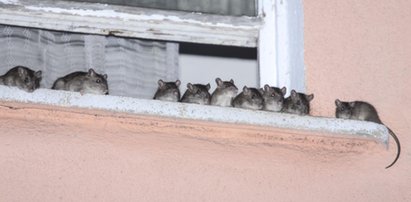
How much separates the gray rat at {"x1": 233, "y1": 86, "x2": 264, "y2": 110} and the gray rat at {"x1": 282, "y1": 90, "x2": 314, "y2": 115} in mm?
174

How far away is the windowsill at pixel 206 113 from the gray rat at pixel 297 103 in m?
0.16

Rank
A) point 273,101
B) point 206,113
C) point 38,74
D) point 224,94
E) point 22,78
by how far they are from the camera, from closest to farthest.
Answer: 1. point 206,113
2. point 22,78
3. point 38,74
4. point 273,101
5. point 224,94

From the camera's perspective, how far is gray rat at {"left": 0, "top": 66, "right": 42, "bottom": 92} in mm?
4285

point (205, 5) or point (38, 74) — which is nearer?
point (38, 74)

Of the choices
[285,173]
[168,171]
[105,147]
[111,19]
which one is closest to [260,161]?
[285,173]

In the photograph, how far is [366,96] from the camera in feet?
15.7

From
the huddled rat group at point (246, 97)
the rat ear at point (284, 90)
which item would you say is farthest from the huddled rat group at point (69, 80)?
the rat ear at point (284, 90)

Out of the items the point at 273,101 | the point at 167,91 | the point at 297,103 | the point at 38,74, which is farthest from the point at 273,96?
the point at 38,74

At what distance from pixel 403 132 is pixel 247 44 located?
37.2 inches

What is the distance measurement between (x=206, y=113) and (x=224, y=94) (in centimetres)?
110

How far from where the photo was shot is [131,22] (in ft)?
15.8

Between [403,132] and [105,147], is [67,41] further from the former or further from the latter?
[403,132]

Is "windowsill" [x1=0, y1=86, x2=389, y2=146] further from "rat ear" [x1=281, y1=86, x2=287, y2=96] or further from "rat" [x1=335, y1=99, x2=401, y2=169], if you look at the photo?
"rat ear" [x1=281, y1=86, x2=287, y2=96]

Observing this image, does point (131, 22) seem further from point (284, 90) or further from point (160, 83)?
point (284, 90)
